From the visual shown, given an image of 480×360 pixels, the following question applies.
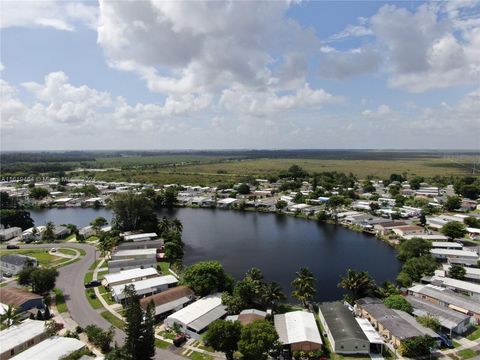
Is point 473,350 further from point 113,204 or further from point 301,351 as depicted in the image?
point 113,204

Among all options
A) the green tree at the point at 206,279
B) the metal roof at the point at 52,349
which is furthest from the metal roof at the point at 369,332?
the metal roof at the point at 52,349

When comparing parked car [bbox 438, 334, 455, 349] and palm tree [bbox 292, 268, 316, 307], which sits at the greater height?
palm tree [bbox 292, 268, 316, 307]

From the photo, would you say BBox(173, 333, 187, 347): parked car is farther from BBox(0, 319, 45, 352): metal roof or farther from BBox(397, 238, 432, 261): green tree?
BBox(397, 238, 432, 261): green tree

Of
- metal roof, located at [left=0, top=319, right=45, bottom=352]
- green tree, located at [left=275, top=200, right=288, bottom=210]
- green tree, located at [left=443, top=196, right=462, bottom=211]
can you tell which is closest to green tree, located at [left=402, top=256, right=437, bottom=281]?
metal roof, located at [left=0, top=319, right=45, bottom=352]

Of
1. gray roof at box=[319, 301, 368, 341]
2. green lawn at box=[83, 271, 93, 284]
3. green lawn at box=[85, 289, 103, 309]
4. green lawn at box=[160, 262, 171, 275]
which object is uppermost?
gray roof at box=[319, 301, 368, 341]

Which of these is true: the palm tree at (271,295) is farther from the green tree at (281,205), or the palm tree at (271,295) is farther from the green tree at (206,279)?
the green tree at (281,205)

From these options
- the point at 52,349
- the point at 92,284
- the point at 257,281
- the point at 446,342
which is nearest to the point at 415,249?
the point at 446,342

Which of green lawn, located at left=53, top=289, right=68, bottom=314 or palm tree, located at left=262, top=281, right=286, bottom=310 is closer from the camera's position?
palm tree, located at left=262, top=281, right=286, bottom=310
